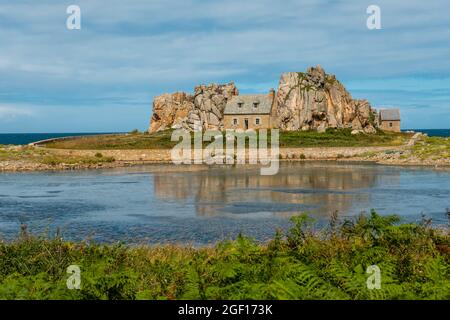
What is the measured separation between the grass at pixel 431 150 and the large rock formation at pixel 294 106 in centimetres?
1987

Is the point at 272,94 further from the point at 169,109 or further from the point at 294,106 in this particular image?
the point at 169,109

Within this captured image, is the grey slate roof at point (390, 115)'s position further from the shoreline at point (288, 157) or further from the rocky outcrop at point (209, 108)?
the shoreline at point (288, 157)

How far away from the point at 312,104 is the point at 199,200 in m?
63.1

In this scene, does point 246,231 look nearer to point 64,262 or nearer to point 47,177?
point 64,262

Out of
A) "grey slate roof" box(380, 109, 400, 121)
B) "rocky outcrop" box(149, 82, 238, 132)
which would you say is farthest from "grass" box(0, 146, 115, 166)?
"grey slate roof" box(380, 109, 400, 121)

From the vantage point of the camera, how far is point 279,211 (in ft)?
88.0

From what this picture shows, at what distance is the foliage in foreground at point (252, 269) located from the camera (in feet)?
26.1

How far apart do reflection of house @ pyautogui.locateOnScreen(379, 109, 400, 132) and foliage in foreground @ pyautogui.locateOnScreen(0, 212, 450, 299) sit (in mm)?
105297

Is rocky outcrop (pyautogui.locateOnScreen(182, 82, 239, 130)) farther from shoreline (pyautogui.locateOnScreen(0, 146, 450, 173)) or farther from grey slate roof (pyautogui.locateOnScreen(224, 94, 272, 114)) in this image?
shoreline (pyautogui.locateOnScreen(0, 146, 450, 173))

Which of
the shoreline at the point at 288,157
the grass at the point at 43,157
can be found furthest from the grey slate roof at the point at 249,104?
the grass at the point at 43,157
